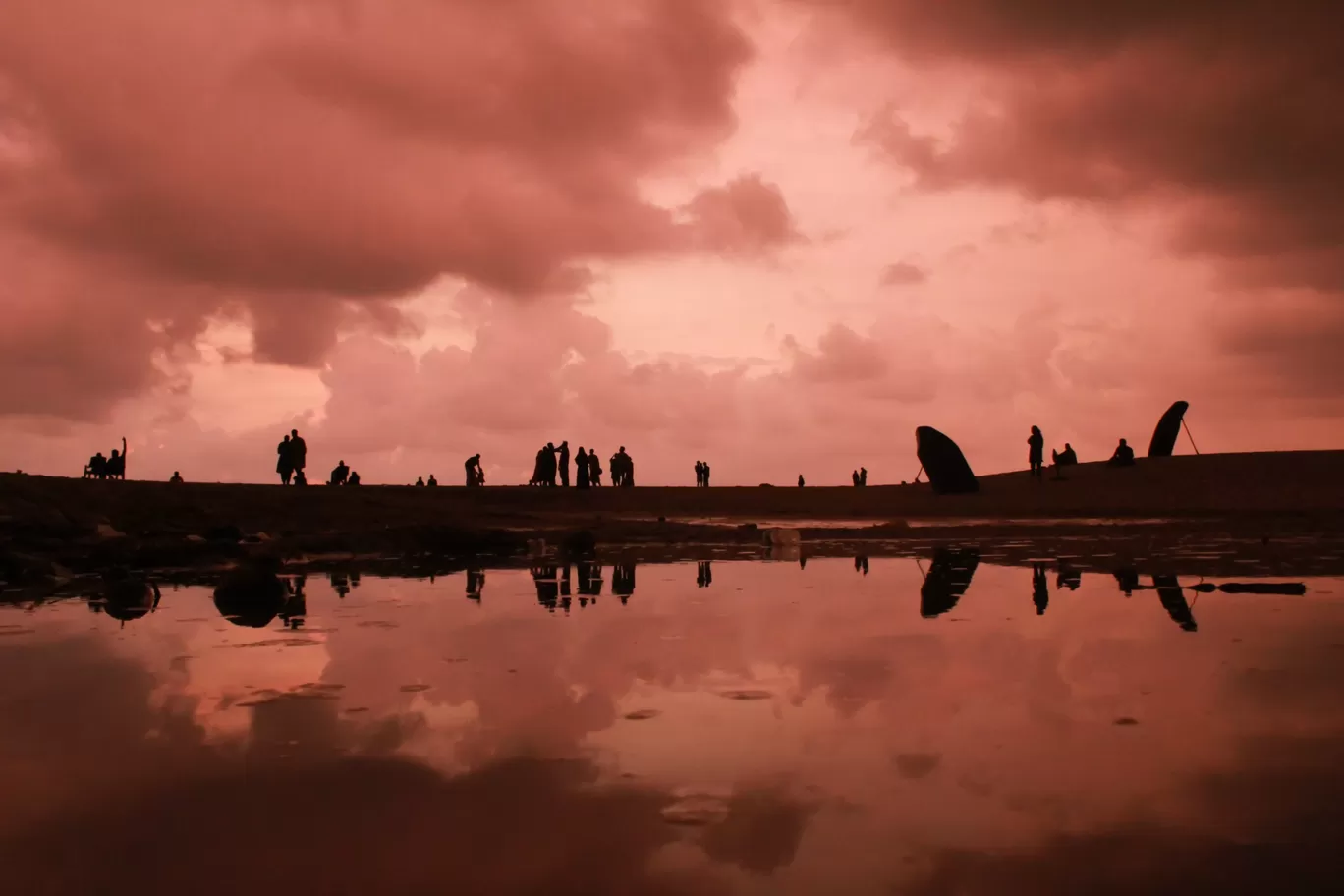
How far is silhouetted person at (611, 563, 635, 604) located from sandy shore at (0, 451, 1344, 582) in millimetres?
2685

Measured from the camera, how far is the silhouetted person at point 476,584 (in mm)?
10984

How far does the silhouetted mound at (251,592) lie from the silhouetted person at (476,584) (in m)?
1.96

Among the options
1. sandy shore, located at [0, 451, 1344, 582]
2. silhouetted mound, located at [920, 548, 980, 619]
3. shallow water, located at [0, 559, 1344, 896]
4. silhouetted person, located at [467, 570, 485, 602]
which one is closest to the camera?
shallow water, located at [0, 559, 1344, 896]

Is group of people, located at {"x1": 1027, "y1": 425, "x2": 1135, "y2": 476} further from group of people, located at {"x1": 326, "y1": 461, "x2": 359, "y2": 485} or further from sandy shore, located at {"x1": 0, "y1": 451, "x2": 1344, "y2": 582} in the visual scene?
group of people, located at {"x1": 326, "y1": 461, "x2": 359, "y2": 485}

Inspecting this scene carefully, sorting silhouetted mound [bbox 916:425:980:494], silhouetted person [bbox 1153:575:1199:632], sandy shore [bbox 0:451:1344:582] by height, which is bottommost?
silhouetted person [bbox 1153:575:1199:632]

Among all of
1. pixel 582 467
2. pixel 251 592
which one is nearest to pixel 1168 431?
pixel 582 467

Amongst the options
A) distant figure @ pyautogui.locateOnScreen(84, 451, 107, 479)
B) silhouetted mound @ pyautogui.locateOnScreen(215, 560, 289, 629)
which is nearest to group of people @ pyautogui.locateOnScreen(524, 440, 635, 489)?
distant figure @ pyautogui.locateOnScreen(84, 451, 107, 479)

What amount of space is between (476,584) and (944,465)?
88.5 feet

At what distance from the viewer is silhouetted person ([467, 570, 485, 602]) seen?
11.0 metres

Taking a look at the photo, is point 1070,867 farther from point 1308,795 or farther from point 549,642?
point 549,642

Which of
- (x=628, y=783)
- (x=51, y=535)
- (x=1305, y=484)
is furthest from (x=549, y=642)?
(x=1305, y=484)

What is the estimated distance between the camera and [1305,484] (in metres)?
32.5

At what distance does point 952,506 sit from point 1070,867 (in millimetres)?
30229

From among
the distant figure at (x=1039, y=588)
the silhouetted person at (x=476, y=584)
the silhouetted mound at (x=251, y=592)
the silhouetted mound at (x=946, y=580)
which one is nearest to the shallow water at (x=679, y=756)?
the distant figure at (x=1039, y=588)
